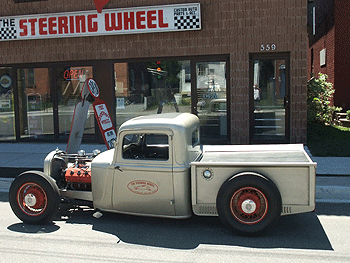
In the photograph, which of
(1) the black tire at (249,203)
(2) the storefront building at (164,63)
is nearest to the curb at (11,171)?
(2) the storefront building at (164,63)

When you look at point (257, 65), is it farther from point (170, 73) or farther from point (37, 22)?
point (37, 22)

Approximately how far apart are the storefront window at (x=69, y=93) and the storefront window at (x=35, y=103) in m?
0.36

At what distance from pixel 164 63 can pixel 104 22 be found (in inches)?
82.9

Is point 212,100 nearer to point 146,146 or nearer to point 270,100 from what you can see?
point 270,100

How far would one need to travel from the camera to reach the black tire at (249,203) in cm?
517

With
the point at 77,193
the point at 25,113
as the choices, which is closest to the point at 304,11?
the point at 77,193

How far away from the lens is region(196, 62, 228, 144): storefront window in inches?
467

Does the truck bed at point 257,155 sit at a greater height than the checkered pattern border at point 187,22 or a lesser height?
lesser

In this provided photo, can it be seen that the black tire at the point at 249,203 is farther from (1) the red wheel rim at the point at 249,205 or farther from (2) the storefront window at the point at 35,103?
(2) the storefront window at the point at 35,103

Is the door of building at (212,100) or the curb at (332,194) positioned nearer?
the curb at (332,194)

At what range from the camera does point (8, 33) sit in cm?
1276

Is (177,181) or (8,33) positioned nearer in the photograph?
(177,181)

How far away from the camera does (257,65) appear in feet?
38.1

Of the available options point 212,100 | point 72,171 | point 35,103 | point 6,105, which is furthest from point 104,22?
point 72,171
